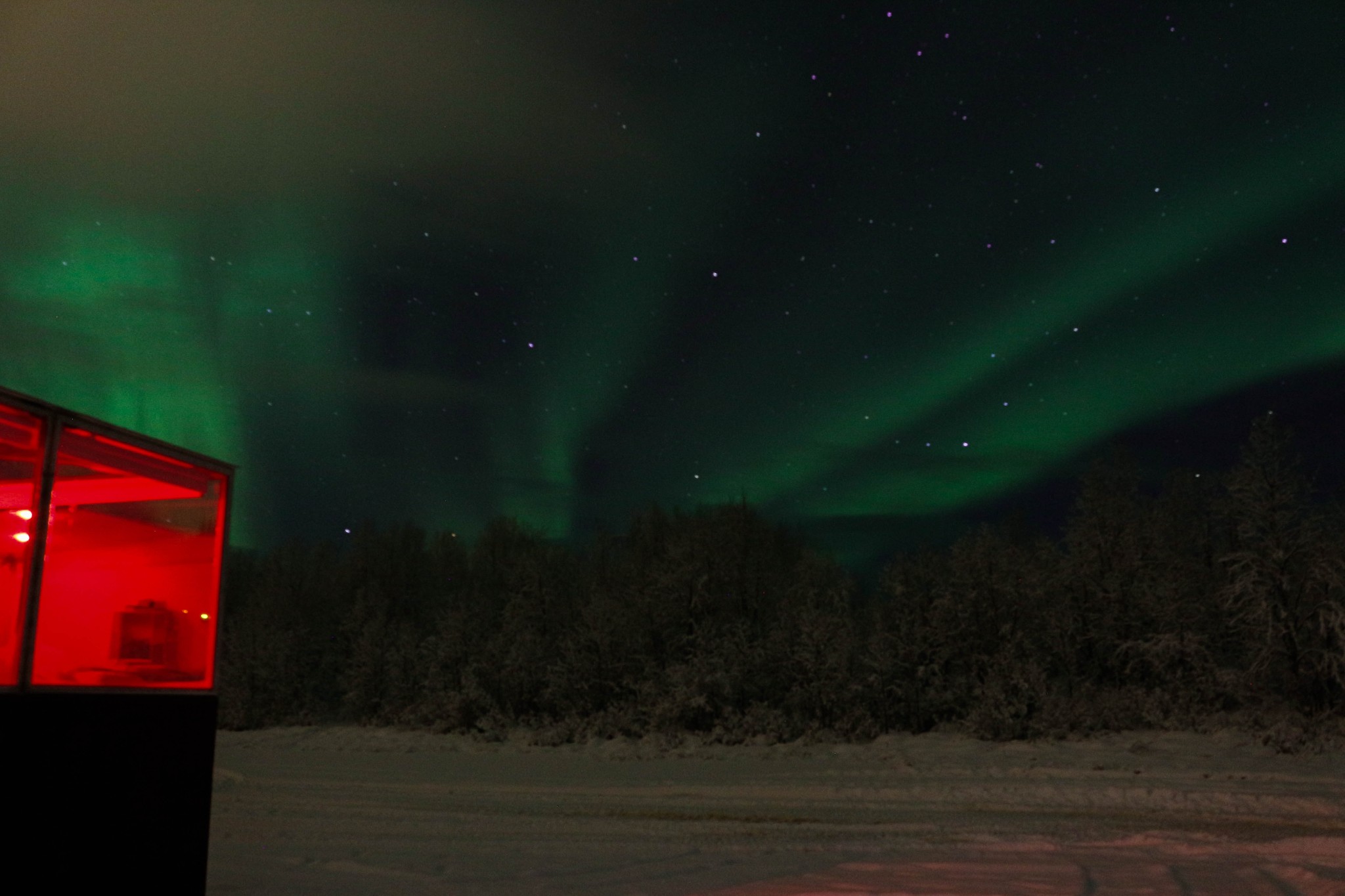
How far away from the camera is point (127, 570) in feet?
22.5

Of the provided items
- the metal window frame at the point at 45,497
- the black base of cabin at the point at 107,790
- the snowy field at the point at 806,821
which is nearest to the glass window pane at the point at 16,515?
the metal window frame at the point at 45,497

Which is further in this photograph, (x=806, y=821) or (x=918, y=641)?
(x=918, y=641)

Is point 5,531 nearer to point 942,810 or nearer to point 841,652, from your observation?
point 942,810

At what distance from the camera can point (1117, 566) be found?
2858 centimetres

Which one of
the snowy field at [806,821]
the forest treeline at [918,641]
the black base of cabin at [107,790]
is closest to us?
the black base of cabin at [107,790]

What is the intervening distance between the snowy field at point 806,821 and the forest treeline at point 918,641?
1979 millimetres

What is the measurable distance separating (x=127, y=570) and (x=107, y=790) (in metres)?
1.59

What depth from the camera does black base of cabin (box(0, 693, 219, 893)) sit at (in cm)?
556

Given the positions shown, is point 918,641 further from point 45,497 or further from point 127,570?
point 45,497

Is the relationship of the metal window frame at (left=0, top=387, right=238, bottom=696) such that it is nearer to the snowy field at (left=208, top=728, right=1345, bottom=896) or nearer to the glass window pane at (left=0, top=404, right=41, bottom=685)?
the glass window pane at (left=0, top=404, right=41, bottom=685)

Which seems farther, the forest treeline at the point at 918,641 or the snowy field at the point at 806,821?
the forest treeline at the point at 918,641

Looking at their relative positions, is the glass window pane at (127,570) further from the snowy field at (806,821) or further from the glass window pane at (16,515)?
the snowy field at (806,821)

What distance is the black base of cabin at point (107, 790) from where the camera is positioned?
18.2 feet

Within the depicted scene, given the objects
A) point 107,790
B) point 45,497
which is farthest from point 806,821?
point 45,497
